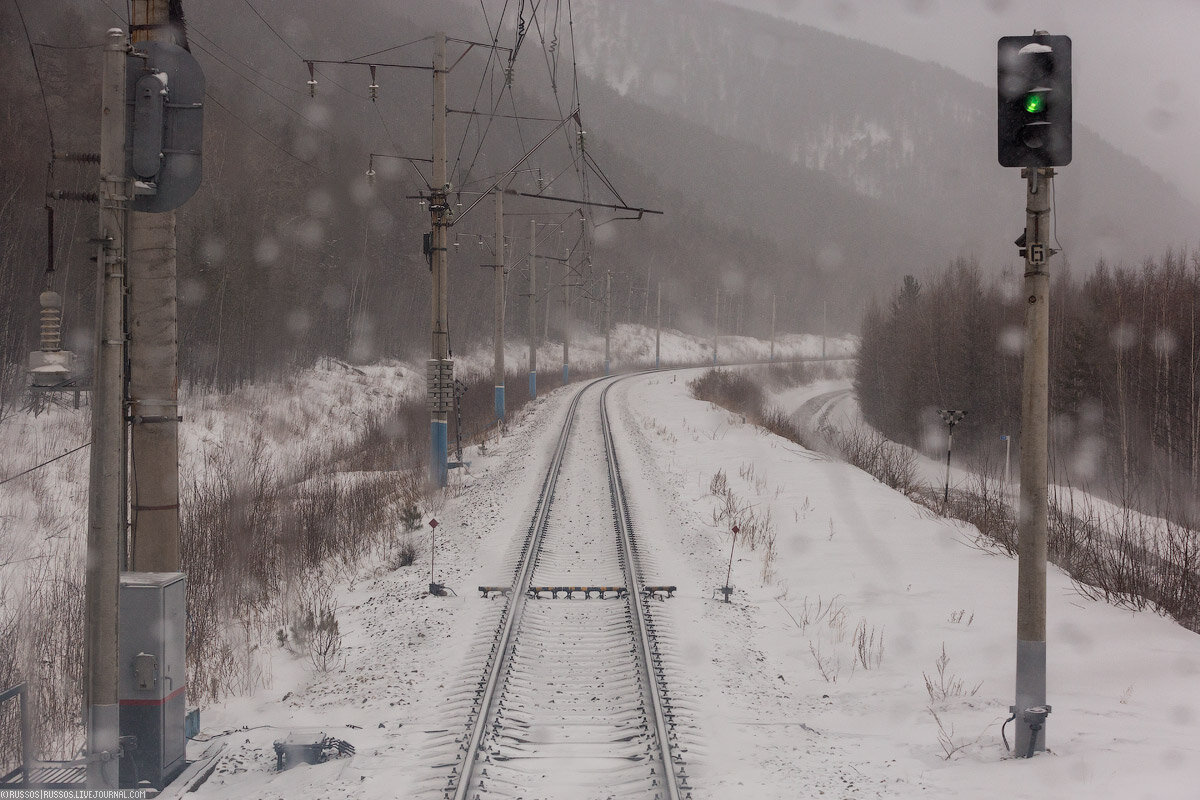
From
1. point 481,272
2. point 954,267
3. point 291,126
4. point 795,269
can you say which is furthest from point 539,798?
point 795,269

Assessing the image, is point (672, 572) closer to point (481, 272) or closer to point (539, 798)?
point (539, 798)

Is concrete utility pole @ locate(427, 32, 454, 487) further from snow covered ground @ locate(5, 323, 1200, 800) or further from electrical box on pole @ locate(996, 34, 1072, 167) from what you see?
electrical box on pole @ locate(996, 34, 1072, 167)

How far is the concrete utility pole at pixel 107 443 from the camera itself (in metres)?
4.48

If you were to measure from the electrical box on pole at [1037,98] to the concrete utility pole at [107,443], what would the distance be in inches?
198

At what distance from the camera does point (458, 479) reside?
17.9 meters

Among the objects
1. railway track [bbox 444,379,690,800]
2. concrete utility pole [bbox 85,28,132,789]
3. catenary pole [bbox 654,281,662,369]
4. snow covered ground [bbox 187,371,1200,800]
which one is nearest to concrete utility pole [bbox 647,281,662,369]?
catenary pole [bbox 654,281,662,369]

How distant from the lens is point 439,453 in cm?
1650

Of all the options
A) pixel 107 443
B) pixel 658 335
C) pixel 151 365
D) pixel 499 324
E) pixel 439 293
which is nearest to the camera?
pixel 107 443

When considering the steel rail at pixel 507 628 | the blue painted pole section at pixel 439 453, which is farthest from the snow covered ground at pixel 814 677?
the blue painted pole section at pixel 439 453

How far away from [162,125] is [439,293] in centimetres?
1234

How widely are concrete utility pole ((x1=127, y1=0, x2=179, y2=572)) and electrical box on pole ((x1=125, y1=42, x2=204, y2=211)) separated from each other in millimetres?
465

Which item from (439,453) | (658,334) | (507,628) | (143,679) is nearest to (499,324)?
(439,453)

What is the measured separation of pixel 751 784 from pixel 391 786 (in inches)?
85.3

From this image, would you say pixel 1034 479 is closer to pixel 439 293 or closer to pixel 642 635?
pixel 642 635
